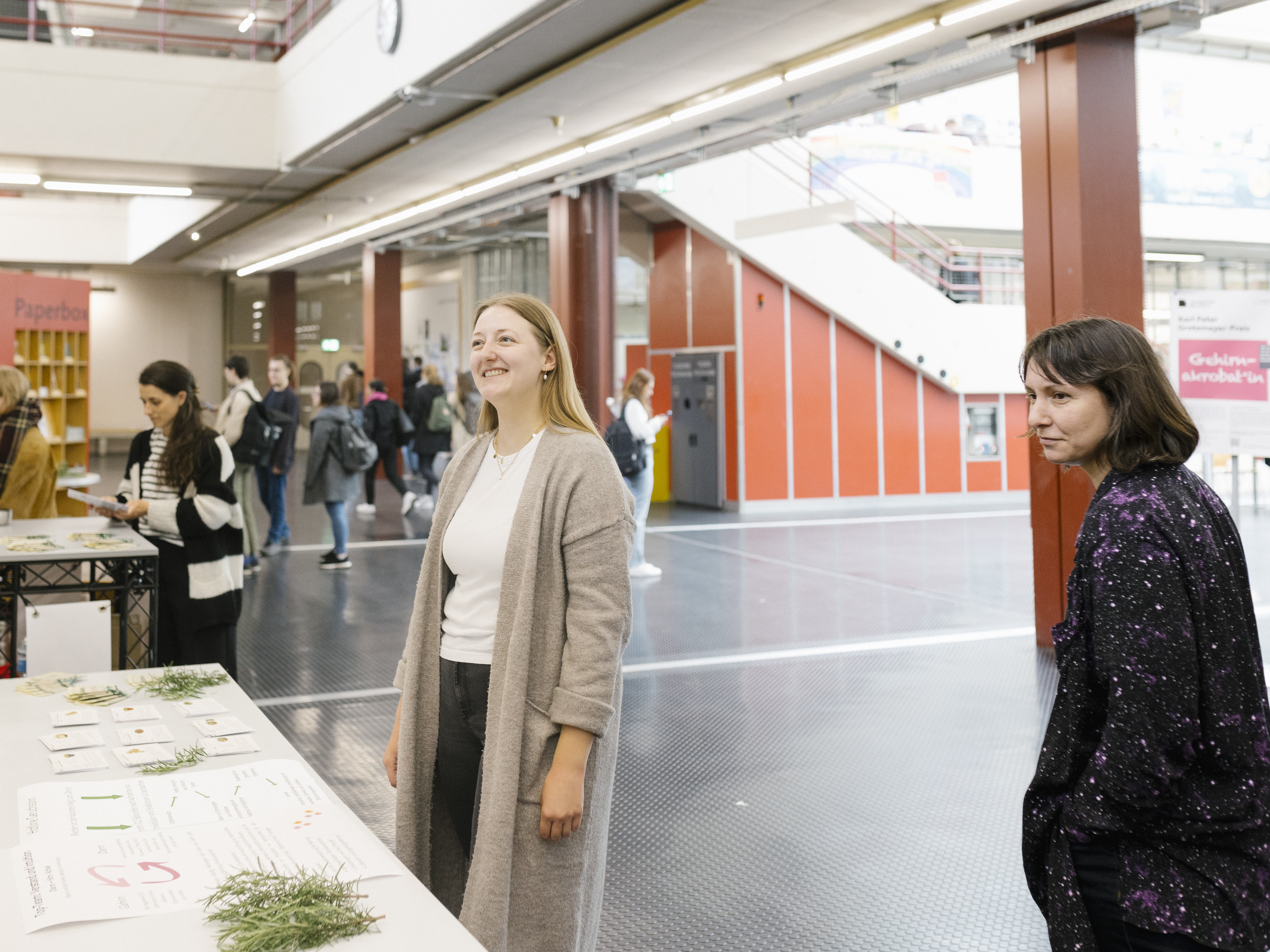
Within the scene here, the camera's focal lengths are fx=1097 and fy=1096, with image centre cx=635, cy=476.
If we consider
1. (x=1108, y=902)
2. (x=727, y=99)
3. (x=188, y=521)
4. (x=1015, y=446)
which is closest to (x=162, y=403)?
(x=188, y=521)

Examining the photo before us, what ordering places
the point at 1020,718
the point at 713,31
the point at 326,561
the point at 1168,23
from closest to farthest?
the point at 1020,718, the point at 1168,23, the point at 713,31, the point at 326,561

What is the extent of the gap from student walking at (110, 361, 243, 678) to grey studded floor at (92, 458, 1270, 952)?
0.67 m

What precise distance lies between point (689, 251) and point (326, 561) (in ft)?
23.5

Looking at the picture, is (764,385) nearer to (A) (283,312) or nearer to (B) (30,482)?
(B) (30,482)

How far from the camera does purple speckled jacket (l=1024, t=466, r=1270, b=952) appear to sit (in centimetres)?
150

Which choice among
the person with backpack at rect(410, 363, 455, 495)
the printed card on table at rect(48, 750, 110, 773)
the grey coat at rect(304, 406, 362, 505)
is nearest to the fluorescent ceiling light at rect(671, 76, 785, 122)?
the grey coat at rect(304, 406, 362, 505)

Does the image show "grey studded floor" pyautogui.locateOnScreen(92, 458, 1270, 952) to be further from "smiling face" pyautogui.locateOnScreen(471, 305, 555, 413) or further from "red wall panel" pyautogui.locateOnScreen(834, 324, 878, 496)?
"red wall panel" pyautogui.locateOnScreen(834, 324, 878, 496)

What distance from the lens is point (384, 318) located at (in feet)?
55.6

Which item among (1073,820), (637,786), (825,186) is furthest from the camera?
(825,186)

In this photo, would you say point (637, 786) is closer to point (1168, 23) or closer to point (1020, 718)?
point (1020, 718)

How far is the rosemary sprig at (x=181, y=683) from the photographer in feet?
8.14

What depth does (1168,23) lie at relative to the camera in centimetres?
601

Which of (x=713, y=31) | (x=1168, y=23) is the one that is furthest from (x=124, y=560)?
(x=1168, y=23)

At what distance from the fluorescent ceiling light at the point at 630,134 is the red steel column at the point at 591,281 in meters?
1.40
